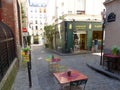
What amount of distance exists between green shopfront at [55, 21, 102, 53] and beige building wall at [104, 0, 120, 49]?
24.4 ft

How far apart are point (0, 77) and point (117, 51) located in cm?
566

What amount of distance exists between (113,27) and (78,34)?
8.71 m

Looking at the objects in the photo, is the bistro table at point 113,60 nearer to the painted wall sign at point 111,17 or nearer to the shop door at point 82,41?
the painted wall sign at point 111,17

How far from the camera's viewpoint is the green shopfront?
1598cm

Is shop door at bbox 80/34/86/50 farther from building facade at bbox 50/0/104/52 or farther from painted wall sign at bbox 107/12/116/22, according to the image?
painted wall sign at bbox 107/12/116/22

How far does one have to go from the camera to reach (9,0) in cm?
856

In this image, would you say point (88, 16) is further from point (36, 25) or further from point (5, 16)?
point (36, 25)

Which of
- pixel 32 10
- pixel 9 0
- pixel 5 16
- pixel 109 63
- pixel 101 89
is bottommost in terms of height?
pixel 101 89

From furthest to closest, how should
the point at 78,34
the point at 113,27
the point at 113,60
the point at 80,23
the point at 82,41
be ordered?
the point at 82,41 < the point at 78,34 < the point at 80,23 < the point at 113,27 < the point at 113,60

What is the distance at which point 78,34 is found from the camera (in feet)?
55.0

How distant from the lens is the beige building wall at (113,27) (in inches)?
302

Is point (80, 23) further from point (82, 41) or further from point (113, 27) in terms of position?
point (113, 27)

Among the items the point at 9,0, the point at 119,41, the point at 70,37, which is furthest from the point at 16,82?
the point at 70,37

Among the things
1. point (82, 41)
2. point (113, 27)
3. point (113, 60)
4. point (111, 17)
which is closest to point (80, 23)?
point (82, 41)
